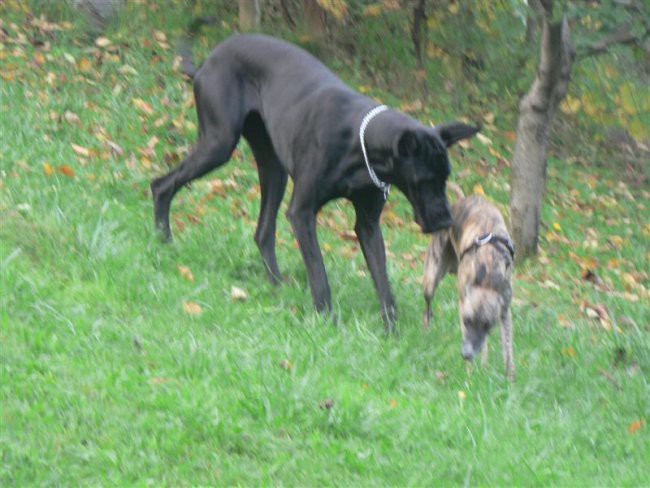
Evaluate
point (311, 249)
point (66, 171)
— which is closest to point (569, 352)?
point (311, 249)

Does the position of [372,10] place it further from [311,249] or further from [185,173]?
[311,249]

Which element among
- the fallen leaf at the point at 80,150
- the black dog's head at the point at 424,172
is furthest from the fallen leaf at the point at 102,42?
the black dog's head at the point at 424,172

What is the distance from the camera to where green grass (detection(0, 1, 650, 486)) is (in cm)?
501

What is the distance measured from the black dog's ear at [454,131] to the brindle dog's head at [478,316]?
3.40 ft

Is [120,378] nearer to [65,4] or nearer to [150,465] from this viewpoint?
[150,465]

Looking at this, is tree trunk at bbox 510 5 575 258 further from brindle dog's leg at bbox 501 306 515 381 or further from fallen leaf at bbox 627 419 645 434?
fallen leaf at bbox 627 419 645 434

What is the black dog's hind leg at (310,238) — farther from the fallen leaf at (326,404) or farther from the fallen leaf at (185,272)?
the fallen leaf at (326,404)

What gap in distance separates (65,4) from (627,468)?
30.1 feet

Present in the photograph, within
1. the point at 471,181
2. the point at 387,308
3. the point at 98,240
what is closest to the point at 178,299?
the point at 98,240

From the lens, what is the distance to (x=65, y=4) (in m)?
13.1

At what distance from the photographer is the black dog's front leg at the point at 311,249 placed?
7309 millimetres

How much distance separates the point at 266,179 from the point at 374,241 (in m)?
1.27

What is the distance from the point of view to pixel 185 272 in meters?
7.59

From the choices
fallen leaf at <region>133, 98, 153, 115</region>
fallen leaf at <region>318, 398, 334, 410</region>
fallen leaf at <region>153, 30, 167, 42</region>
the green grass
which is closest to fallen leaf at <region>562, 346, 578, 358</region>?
the green grass
